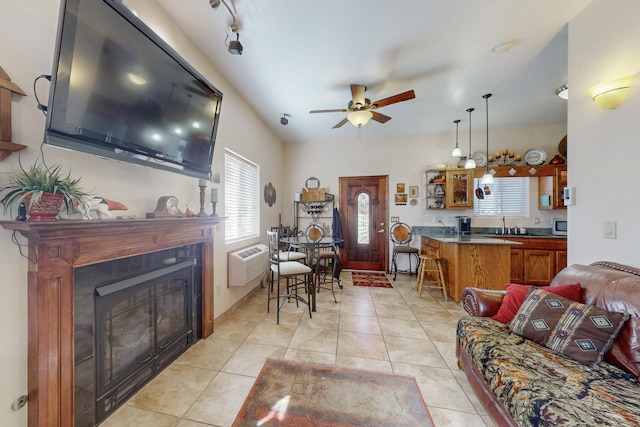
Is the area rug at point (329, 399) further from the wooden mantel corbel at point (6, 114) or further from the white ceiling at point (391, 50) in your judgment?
the white ceiling at point (391, 50)

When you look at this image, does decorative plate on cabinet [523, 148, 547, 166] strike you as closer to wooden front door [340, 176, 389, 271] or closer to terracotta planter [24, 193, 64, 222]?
wooden front door [340, 176, 389, 271]

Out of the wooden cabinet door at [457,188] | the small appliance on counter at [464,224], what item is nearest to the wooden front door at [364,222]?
the wooden cabinet door at [457,188]

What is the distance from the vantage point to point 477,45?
7.07ft

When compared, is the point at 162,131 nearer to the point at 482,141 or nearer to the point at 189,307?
the point at 189,307

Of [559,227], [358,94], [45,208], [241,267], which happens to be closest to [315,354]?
[241,267]

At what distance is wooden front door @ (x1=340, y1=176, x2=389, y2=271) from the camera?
4.85 m

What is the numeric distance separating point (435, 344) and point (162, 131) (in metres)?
3.04

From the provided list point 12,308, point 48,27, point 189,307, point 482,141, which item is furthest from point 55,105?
point 482,141

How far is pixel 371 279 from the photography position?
4.28 metres

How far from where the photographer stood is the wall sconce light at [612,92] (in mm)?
1471

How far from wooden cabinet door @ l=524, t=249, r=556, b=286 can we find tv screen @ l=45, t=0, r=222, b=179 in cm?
524

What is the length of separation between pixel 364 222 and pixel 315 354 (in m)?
3.30

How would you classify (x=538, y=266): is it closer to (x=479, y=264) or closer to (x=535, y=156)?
(x=479, y=264)

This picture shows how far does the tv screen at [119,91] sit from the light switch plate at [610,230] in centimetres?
332
